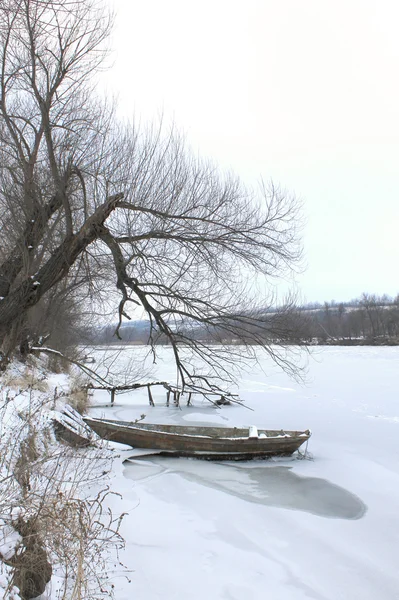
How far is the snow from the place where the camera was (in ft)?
14.6

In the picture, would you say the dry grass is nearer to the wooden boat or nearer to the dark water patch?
the wooden boat

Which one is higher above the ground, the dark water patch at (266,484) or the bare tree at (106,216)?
the bare tree at (106,216)

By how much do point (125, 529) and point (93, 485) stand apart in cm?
123

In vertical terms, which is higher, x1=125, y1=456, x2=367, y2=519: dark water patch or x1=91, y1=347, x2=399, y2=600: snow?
x1=91, y1=347, x2=399, y2=600: snow

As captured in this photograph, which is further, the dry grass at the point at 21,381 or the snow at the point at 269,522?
the dry grass at the point at 21,381

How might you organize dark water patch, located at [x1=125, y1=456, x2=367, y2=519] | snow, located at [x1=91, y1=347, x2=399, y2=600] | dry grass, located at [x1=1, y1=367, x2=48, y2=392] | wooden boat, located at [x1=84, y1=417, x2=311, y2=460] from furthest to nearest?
dry grass, located at [x1=1, y1=367, x2=48, y2=392] < wooden boat, located at [x1=84, y1=417, x2=311, y2=460] < dark water patch, located at [x1=125, y1=456, x2=367, y2=519] < snow, located at [x1=91, y1=347, x2=399, y2=600]

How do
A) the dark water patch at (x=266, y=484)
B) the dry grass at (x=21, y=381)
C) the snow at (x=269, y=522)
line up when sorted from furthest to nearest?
the dry grass at (x=21, y=381), the dark water patch at (x=266, y=484), the snow at (x=269, y=522)

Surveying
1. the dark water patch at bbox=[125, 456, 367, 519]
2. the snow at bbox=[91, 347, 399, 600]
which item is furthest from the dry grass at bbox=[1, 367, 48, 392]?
the dark water patch at bbox=[125, 456, 367, 519]

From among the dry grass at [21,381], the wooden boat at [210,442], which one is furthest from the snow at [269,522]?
the dry grass at [21,381]

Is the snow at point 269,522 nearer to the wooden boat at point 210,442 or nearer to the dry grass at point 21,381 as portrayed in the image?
the wooden boat at point 210,442

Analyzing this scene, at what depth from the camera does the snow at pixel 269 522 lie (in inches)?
176

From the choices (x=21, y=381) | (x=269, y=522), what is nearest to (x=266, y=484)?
(x=269, y=522)

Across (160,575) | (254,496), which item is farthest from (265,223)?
(160,575)

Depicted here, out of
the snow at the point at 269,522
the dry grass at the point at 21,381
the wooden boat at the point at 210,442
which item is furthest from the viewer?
the dry grass at the point at 21,381
